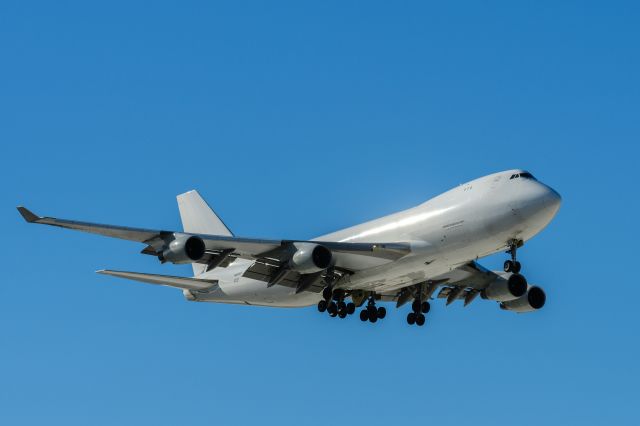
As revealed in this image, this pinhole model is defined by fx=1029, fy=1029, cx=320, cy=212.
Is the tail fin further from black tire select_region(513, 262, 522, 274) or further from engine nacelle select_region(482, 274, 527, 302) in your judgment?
black tire select_region(513, 262, 522, 274)

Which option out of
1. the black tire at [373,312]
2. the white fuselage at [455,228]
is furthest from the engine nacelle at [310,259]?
the black tire at [373,312]

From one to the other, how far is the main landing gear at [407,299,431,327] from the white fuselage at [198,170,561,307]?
286 cm

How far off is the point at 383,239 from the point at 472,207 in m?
5.10

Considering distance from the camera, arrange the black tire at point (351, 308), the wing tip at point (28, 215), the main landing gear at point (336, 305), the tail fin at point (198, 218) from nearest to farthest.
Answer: the wing tip at point (28, 215) → the main landing gear at point (336, 305) → the black tire at point (351, 308) → the tail fin at point (198, 218)

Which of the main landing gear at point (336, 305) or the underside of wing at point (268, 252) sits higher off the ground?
the underside of wing at point (268, 252)

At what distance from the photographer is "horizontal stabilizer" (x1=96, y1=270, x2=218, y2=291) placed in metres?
49.4

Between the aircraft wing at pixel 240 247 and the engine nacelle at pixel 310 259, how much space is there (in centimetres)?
52

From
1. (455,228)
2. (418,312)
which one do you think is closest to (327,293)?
(418,312)

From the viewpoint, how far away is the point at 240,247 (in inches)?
1861

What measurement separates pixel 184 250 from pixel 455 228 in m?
11.8

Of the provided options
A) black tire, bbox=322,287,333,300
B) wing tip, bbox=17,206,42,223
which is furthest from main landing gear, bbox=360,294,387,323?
wing tip, bbox=17,206,42,223

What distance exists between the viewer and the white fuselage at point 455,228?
44.4 meters

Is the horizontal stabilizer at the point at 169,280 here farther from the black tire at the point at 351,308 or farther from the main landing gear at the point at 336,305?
the black tire at the point at 351,308

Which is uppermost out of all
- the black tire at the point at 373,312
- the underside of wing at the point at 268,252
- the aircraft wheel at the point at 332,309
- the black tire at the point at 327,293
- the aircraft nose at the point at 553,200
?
the aircraft nose at the point at 553,200
